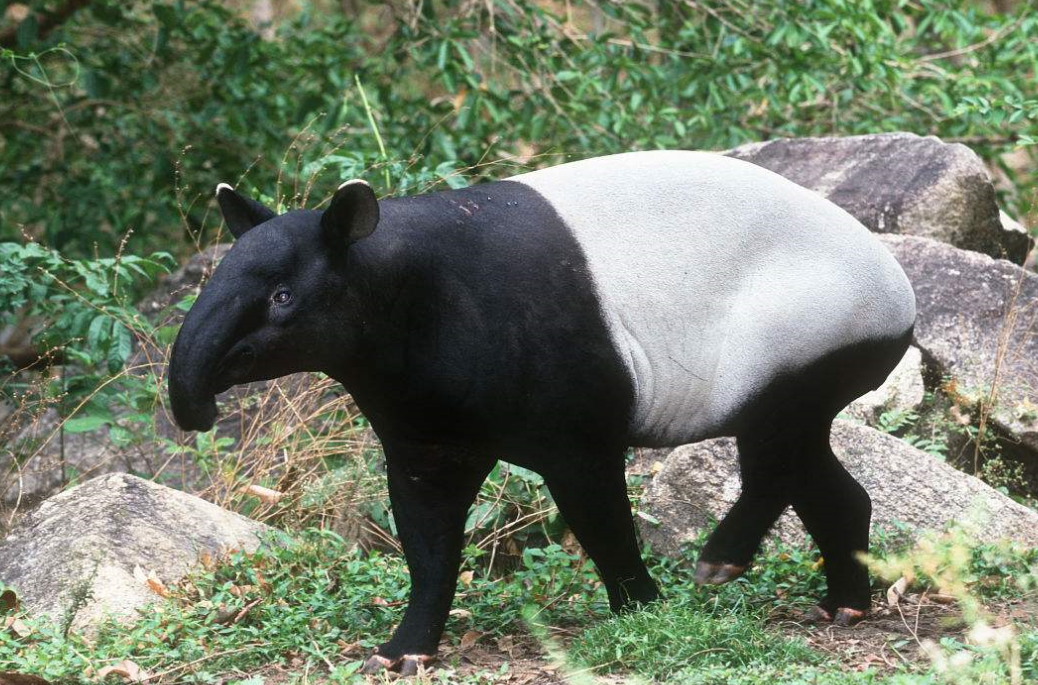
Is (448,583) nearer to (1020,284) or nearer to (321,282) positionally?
(321,282)

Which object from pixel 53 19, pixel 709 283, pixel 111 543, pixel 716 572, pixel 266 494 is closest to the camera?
pixel 709 283

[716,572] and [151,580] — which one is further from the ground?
[716,572]

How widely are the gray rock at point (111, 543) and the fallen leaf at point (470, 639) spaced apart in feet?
4.03

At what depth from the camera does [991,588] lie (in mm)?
4652

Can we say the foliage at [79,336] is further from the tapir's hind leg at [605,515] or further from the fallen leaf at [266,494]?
the tapir's hind leg at [605,515]

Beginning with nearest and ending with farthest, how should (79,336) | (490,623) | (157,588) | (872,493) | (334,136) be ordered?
(490,623) → (157,588) → (872,493) → (79,336) → (334,136)

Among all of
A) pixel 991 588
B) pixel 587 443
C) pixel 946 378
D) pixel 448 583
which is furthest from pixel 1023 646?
pixel 946 378

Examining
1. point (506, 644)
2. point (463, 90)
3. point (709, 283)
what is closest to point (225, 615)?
point (506, 644)

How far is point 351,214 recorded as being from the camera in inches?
145

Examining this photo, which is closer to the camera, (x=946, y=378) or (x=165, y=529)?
(x=165, y=529)

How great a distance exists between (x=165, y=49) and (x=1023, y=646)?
277 inches

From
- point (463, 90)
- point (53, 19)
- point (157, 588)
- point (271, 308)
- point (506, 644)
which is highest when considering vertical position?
point (271, 308)

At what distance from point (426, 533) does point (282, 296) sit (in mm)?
979

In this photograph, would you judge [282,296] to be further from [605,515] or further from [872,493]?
[872,493]
